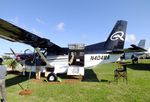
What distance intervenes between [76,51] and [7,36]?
→ 664 cm

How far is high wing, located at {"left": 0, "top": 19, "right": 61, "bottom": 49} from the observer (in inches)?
469

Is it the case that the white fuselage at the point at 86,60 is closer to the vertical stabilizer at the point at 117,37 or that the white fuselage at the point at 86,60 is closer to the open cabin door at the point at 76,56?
the open cabin door at the point at 76,56

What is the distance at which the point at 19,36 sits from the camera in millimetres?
14086

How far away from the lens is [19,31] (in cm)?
1320

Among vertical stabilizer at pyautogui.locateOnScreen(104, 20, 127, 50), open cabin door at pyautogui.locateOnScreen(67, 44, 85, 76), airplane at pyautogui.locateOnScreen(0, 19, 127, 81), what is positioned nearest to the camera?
airplane at pyautogui.locateOnScreen(0, 19, 127, 81)

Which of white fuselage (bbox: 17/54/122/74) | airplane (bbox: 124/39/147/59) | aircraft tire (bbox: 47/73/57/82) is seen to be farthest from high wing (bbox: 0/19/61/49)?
airplane (bbox: 124/39/147/59)

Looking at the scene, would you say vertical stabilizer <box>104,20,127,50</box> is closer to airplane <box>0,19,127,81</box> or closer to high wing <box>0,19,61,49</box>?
airplane <box>0,19,127,81</box>

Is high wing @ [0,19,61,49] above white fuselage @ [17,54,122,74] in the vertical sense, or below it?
above

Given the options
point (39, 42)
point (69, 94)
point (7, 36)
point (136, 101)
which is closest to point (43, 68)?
point (39, 42)

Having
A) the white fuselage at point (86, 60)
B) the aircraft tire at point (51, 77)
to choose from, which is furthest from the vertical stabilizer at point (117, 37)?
the aircraft tire at point (51, 77)

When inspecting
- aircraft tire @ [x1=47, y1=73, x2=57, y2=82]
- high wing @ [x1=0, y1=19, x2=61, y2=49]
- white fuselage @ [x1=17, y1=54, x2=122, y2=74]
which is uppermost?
A: high wing @ [x1=0, y1=19, x2=61, y2=49]

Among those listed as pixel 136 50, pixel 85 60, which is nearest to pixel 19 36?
pixel 85 60

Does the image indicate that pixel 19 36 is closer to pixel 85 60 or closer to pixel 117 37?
pixel 85 60

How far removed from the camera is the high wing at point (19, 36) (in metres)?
11.9
